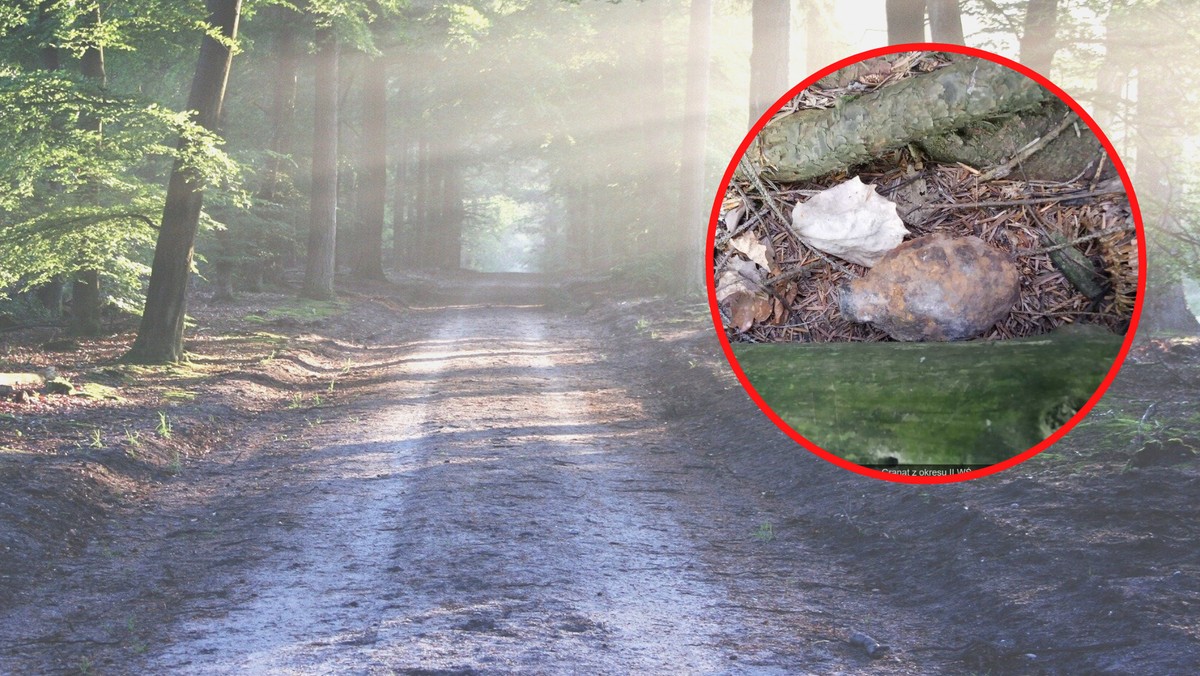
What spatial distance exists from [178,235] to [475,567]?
973cm

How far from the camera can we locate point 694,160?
76.3 feet

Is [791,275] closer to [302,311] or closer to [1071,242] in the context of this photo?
[1071,242]

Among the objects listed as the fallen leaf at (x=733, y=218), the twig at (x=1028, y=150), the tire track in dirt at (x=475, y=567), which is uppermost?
the twig at (x=1028, y=150)

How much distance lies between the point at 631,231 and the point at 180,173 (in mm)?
18628

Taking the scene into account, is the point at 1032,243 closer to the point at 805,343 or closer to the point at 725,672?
the point at 805,343

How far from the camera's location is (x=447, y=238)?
49906mm

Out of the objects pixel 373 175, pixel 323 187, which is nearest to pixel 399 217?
pixel 373 175

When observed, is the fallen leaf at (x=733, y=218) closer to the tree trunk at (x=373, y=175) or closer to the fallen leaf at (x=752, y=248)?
the fallen leaf at (x=752, y=248)

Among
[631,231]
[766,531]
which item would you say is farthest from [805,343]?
[631,231]

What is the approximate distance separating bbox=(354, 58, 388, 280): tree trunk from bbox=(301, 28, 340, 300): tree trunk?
7.09m

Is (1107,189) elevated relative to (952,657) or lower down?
elevated

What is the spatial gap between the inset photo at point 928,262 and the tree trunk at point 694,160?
2080 cm

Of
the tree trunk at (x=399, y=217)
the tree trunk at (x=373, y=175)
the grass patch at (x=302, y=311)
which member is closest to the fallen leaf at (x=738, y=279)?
the grass patch at (x=302, y=311)

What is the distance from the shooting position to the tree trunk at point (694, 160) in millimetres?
22922
